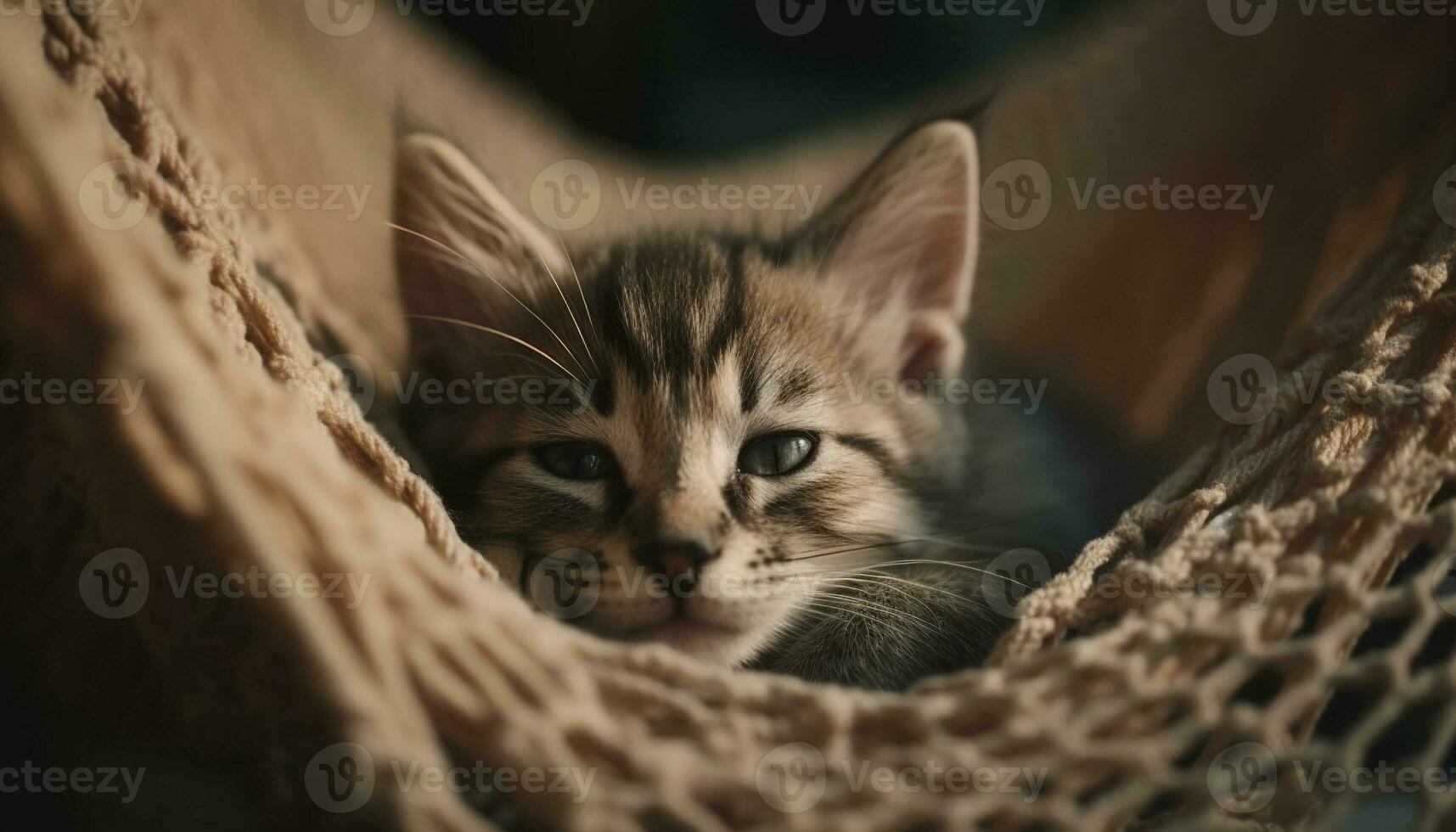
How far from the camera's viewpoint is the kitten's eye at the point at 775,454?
1090 mm

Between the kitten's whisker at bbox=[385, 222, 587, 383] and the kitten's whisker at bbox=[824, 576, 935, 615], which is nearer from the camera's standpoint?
the kitten's whisker at bbox=[824, 576, 935, 615]

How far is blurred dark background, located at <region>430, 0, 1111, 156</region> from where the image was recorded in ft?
6.81

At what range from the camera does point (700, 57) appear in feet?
7.18

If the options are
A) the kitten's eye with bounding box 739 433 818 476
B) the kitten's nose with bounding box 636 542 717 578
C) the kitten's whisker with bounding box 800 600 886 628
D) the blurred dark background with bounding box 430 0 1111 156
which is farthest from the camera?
the blurred dark background with bounding box 430 0 1111 156

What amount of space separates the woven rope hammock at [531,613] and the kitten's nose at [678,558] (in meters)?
0.17

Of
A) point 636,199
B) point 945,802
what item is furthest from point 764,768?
point 636,199

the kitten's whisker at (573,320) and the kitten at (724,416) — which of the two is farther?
the kitten's whisker at (573,320)

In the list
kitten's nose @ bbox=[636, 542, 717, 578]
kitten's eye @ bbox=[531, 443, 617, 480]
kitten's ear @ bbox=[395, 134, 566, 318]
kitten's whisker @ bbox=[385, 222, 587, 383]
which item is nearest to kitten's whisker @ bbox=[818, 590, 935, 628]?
kitten's nose @ bbox=[636, 542, 717, 578]

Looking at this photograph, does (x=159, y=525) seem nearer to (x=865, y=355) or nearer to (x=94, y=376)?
(x=94, y=376)

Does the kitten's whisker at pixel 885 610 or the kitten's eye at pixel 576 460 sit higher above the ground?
the kitten's eye at pixel 576 460

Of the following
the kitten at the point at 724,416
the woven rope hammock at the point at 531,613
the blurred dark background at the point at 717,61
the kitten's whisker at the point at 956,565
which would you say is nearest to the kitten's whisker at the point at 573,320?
the kitten at the point at 724,416

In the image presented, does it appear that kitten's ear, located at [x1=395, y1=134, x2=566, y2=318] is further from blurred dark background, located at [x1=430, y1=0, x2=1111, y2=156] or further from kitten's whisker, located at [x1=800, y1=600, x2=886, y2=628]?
blurred dark background, located at [x1=430, y1=0, x2=1111, y2=156]

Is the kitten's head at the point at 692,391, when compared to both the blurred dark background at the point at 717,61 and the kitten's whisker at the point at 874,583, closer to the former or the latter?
the kitten's whisker at the point at 874,583

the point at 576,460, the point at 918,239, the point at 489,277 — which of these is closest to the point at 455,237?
the point at 489,277
